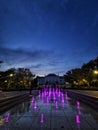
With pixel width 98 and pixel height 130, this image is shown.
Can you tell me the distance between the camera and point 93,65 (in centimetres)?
6631

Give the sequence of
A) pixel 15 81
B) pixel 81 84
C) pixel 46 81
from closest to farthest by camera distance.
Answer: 1. pixel 15 81
2. pixel 81 84
3. pixel 46 81

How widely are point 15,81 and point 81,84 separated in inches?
1100

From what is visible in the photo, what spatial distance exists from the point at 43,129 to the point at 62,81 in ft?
448

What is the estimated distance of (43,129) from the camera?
7.46 m

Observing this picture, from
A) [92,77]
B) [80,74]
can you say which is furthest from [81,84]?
[92,77]

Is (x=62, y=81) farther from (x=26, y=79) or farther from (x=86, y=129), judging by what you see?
(x=86, y=129)

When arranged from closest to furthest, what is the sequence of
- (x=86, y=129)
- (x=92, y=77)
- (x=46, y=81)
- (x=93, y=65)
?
(x=86, y=129)
(x=92, y=77)
(x=93, y=65)
(x=46, y=81)

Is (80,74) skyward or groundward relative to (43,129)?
skyward

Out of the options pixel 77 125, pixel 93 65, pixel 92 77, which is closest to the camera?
pixel 77 125

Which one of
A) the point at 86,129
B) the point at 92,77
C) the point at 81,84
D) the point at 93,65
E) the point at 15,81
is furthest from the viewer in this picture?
the point at 81,84

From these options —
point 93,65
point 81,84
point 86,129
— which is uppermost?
point 93,65

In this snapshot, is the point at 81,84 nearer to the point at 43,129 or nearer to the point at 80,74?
the point at 80,74

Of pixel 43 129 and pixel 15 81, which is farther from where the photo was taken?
pixel 15 81

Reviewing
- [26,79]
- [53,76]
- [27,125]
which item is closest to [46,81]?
[53,76]
